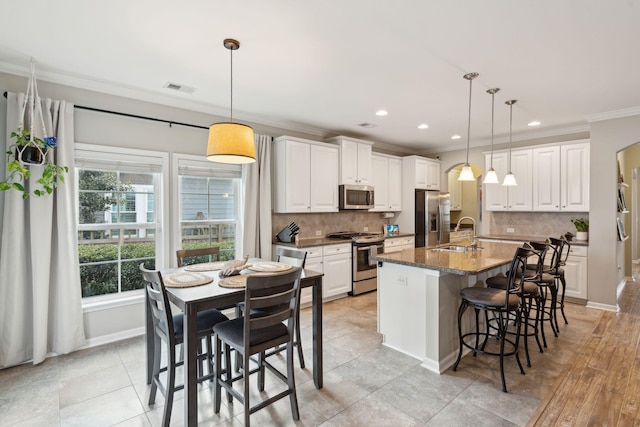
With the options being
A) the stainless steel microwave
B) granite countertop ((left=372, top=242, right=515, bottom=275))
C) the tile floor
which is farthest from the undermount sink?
the stainless steel microwave

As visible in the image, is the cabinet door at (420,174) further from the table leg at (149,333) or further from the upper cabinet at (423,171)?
the table leg at (149,333)

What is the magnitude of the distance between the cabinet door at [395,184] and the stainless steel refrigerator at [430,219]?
360 mm

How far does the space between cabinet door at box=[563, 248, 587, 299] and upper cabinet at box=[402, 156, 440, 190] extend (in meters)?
2.58

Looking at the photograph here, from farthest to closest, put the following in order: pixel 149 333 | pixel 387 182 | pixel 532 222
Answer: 1. pixel 387 182
2. pixel 532 222
3. pixel 149 333

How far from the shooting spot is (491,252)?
11.2 ft

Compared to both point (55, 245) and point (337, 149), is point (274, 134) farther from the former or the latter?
point (55, 245)

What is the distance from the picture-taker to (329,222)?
5465 millimetres

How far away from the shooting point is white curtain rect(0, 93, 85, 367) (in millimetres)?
2801

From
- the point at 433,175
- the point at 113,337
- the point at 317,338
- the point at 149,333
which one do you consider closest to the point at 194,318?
the point at 149,333

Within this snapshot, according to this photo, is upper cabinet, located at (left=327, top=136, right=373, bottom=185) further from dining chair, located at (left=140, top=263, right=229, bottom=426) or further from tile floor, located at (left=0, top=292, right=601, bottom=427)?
dining chair, located at (left=140, top=263, right=229, bottom=426)

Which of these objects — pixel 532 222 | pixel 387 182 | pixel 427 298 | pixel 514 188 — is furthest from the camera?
pixel 387 182

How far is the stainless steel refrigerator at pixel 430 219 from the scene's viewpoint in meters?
6.08

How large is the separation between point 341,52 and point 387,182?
3.69 meters

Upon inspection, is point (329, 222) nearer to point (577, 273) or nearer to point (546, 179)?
point (546, 179)
